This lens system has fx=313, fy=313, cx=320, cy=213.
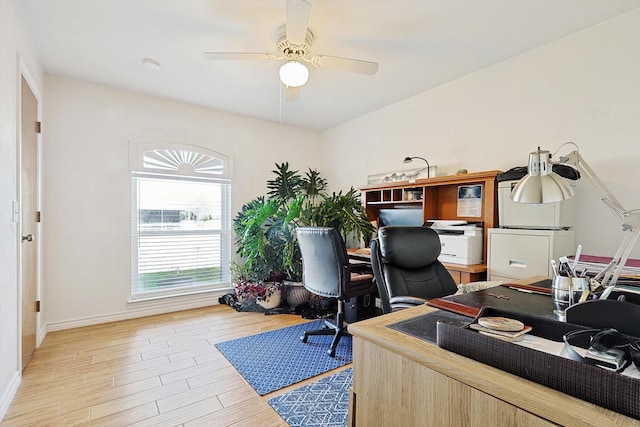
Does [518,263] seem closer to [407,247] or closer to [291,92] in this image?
[407,247]

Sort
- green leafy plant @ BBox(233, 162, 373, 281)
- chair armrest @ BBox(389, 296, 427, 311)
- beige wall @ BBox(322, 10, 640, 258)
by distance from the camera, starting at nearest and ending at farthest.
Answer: chair armrest @ BBox(389, 296, 427, 311) < beige wall @ BBox(322, 10, 640, 258) < green leafy plant @ BBox(233, 162, 373, 281)

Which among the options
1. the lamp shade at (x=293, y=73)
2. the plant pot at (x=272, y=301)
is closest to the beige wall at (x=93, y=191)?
the plant pot at (x=272, y=301)

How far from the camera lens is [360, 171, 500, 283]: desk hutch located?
2598 millimetres

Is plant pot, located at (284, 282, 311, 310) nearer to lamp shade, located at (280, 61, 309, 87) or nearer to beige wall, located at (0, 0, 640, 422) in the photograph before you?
beige wall, located at (0, 0, 640, 422)

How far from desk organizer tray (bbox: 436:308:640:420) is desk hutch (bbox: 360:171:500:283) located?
1.83m

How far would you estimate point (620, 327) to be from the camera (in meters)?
0.83

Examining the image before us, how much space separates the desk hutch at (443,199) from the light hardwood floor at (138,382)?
1.72 metres

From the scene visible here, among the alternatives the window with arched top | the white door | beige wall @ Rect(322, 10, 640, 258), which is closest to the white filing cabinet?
beige wall @ Rect(322, 10, 640, 258)

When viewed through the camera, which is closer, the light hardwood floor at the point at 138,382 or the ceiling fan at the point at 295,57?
the light hardwood floor at the point at 138,382

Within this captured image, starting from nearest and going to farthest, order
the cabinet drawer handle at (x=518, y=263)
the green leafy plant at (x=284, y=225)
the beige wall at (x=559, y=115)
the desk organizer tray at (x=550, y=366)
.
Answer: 1. the desk organizer tray at (x=550, y=366)
2. the beige wall at (x=559, y=115)
3. the cabinet drawer handle at (x=518, y=263)
4. the green leafy plant at (x=284, y=225)

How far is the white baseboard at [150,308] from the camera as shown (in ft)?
10.3

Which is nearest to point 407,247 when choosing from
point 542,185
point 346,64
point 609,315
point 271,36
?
point 542,185

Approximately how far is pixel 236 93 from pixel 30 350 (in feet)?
9.67

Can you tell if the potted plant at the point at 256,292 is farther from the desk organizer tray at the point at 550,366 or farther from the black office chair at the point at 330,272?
the desk organizer tray at the point at 550,366
